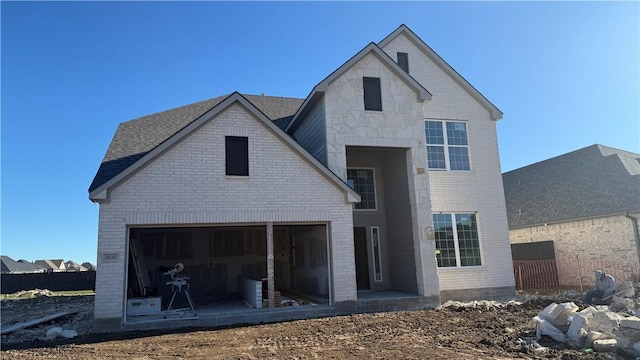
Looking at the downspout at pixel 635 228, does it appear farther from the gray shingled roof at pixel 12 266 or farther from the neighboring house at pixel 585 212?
the gray shingled roof at pixel 12 266

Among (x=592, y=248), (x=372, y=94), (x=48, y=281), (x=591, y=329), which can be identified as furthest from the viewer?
(x=48, y=281)

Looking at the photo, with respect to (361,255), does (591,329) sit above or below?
below

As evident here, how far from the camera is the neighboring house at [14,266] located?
42.6m

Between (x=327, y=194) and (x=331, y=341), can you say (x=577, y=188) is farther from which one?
(x=331, y=341)

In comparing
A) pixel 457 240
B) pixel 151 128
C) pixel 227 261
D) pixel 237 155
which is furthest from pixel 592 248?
pixel 151 128

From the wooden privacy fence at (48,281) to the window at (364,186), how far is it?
71.6ft

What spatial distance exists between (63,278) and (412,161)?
87.1 feet

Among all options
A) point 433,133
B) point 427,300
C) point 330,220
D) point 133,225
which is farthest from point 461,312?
point 133,225

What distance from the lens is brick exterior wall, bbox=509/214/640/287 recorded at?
61.6ft

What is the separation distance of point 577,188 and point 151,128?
21854 millimetres

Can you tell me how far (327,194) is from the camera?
13.1 metres

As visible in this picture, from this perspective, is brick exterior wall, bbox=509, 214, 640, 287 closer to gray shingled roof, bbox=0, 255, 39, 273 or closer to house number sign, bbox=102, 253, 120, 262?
house number sign, bbox=102, 253, 120, 262

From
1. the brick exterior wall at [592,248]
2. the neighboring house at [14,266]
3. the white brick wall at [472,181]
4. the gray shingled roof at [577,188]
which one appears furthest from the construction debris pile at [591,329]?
the neighboring house at [14,266]

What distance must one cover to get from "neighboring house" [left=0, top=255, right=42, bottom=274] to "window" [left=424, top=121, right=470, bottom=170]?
4344 centimetres
